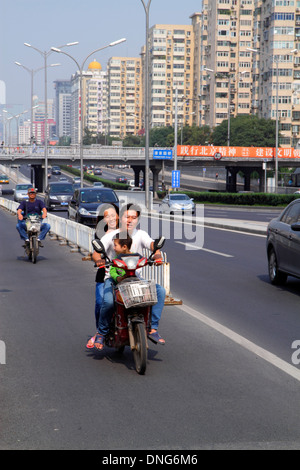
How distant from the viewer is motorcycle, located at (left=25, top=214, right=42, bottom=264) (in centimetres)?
1752

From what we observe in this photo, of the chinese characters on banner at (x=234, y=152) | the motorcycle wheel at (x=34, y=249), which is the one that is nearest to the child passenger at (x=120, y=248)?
the motorcycle wheel at (x=34, y=249)

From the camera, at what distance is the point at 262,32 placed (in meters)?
130

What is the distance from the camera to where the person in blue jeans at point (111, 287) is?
293 inches

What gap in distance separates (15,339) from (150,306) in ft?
6.99

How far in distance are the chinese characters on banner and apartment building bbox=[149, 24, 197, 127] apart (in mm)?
110932

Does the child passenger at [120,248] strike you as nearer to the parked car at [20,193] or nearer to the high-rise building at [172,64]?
the parked car at [20,193]

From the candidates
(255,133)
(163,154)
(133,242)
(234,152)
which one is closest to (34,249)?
(133,242)

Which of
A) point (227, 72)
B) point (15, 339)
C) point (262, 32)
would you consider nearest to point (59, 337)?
point (15, 339)

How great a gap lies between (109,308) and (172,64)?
195681 mm

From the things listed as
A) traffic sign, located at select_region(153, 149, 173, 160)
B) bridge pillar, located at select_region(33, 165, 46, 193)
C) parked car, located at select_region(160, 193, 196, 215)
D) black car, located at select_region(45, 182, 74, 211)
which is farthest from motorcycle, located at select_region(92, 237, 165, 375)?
bridge pillar, located at select_region(33, 165, 46, 193)

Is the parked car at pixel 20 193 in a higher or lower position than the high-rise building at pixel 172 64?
lower

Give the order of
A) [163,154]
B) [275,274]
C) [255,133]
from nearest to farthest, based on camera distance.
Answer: [275,274]
[163,154]
[255,133]

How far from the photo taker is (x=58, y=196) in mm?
44000

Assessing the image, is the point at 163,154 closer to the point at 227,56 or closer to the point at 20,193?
the point at 20,193
